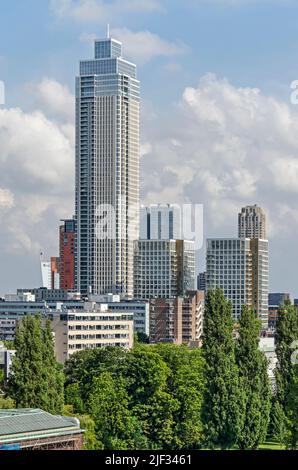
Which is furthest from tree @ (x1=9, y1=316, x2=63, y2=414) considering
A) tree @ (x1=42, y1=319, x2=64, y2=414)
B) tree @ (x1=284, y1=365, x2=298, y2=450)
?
tree @ (x1=284, y1=365, x2=298, y2=450)

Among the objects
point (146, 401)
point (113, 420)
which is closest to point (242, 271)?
point (146, 401)

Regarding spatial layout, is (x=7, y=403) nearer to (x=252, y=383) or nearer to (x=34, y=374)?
(x=34, y=374)

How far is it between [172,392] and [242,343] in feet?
12.8

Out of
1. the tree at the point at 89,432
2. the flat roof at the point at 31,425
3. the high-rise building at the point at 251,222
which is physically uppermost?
the high-rise building at the point at 251,222

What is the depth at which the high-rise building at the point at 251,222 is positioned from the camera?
140 metres

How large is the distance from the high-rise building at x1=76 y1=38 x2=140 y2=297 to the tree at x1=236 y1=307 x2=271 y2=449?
8857cm

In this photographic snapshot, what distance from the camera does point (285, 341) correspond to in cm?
3334

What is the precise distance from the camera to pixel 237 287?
117500mm

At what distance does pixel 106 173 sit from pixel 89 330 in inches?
1911

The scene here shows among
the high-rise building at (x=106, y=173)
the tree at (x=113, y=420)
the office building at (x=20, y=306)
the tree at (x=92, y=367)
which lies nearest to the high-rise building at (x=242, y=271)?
the high-rise building at (x=106, y=173)

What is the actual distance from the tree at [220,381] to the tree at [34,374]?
4.27 metres

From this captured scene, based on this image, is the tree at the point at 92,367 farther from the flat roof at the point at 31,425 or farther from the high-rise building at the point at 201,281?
the high-rise building at the point at 201,281

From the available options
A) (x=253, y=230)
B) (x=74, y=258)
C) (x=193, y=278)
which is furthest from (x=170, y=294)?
(x=253, y=230)

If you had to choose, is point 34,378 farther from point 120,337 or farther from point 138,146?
point 138,146
